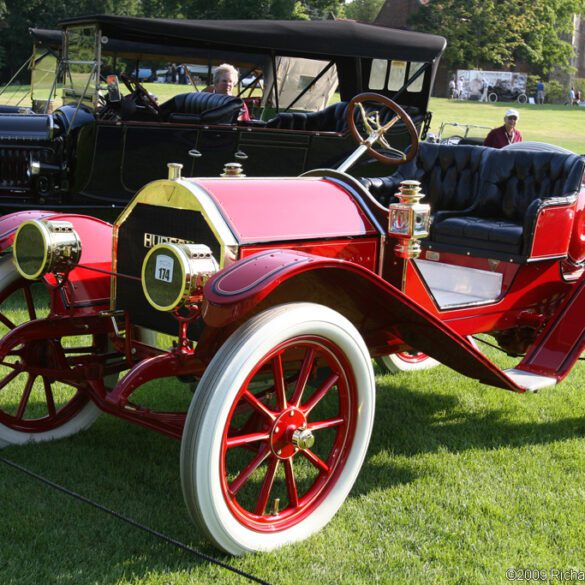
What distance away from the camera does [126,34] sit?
7.41 meters

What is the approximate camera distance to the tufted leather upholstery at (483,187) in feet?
14.9

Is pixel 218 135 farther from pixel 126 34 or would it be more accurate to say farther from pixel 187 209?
pixel 187 209

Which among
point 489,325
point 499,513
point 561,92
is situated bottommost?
point 561,92

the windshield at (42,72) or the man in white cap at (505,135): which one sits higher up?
the windshield at (42,72)

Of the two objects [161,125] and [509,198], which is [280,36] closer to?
[161,125]

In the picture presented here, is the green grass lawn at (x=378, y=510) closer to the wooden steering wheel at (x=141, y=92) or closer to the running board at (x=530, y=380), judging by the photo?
the running board at (x=530, y=380)

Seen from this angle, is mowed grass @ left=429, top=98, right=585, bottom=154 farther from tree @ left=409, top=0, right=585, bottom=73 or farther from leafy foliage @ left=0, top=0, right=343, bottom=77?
leafy foliage @ left=0, top=0, right=343, bottom=77

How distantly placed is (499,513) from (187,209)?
5.45 ft

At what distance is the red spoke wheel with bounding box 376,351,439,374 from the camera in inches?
201

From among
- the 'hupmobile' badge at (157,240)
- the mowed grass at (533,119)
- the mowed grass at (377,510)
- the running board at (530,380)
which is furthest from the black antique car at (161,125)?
the mowed grass at (533,119)

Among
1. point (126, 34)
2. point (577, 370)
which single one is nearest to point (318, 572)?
point (577, 370)

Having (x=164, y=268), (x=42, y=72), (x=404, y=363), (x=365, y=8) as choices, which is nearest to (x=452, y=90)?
(x=42, y=72)

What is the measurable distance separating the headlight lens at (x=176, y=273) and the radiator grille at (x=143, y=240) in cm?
25

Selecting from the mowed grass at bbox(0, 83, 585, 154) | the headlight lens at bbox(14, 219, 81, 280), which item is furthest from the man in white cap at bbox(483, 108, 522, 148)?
the mowed grass at bbox(0, 83, 585, 154)
